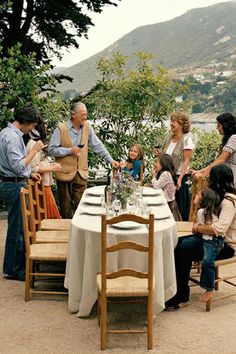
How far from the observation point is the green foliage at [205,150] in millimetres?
10195

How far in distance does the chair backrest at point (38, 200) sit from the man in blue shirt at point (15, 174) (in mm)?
126

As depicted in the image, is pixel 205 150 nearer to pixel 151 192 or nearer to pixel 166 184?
pixel 166 184

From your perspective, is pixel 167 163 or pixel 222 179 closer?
pixel 222 179

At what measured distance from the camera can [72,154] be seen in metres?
6.98

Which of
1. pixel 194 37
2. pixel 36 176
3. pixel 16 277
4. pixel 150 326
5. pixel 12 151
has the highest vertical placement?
pixel 194 37

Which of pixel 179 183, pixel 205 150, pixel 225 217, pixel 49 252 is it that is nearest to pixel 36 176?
pixel 49 252

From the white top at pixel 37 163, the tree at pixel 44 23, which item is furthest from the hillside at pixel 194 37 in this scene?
the white top at pixel 37 163

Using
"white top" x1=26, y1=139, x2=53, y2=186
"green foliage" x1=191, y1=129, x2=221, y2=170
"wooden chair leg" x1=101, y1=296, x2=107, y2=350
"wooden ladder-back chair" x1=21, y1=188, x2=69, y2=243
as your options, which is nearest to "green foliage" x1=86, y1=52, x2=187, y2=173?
"green foliage" x1=191, y1=129, x2=221, y2=170

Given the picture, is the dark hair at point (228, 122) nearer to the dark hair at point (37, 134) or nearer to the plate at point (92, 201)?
the plate at point (92, 201)

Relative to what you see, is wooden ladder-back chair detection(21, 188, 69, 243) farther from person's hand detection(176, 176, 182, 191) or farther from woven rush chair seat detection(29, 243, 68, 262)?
person's hand detection(176, 176, 182, 191)

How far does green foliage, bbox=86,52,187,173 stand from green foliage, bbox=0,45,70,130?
618 millimetres

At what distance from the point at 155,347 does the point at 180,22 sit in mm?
27816

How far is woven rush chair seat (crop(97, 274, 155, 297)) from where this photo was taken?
13.7 feet

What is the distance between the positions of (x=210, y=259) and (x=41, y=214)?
2.28 m
